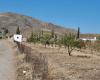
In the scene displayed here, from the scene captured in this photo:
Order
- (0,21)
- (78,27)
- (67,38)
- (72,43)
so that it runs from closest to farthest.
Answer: (72,43) → (67,38) → (78,27) → (0,21)

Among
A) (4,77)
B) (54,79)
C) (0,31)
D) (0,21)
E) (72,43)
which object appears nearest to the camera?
(54,79)

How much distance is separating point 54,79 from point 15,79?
2.21m

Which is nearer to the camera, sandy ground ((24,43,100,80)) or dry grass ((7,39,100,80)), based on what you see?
dry grass ((7,39,100,80))

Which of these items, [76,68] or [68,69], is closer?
[68,69]

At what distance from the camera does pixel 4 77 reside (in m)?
9.85

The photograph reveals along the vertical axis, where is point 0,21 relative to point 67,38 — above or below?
above

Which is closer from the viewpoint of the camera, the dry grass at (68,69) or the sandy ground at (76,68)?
the dry grass at (68,69)

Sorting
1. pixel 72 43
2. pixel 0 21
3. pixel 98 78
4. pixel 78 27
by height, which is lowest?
pixel 98 78

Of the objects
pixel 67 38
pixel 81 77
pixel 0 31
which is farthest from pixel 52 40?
pixel 0 31

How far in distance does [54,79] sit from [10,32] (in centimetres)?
15343

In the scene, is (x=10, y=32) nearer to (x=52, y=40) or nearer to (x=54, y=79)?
(x=52, y=40)

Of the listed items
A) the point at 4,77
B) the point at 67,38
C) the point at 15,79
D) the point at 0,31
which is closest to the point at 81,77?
the point at 15,79

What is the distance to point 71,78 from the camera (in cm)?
989

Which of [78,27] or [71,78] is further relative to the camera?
[78,27]
